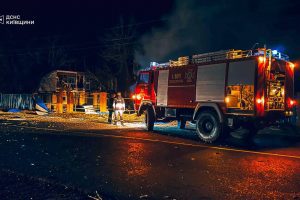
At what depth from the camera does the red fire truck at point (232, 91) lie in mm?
10352

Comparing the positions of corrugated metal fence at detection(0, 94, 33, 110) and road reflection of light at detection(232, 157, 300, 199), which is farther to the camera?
corrugated metal fence at detection(0, 94, 33, 110)

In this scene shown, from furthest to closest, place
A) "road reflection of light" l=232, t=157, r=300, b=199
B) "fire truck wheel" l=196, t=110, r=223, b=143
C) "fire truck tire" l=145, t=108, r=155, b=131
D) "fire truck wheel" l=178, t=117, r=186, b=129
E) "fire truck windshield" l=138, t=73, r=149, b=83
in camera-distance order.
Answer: "fire truck windshield" l=138, t=73, r=149, b=83, "fire truck tire" l=145, t=108, r=155, b=131, "fire truck wheel" l=178, t=117, r=186, b=129, "fire truck wheel" l=196, t=110, r=223, b=143, "road reflection of light" l=232, t=157, r=300, b=199

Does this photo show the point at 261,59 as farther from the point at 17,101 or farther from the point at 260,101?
the point at 17,101

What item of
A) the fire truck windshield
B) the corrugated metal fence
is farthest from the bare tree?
the fire truck windshield

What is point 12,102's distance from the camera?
33.0 m

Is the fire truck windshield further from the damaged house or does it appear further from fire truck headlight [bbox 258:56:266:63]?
the damaged house

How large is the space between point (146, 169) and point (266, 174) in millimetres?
2412

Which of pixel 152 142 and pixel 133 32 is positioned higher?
pixel 133 32

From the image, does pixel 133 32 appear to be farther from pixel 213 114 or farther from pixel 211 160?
pixel 211 160

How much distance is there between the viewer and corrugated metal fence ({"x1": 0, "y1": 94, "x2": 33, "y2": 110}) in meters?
31.3

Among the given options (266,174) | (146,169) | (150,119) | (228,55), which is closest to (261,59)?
(228,55)

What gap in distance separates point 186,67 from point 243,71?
8.93 ft

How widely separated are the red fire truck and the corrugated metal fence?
2165 centimetres

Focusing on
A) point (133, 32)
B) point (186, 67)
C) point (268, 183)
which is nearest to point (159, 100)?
point (186, 67)
